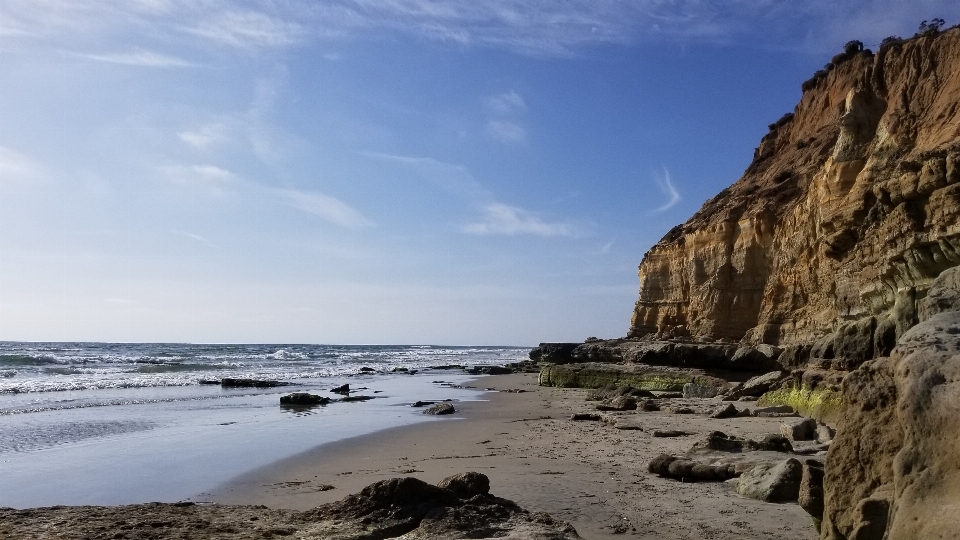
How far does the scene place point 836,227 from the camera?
17.6 meters

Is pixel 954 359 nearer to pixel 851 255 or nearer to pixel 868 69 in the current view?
pixel 851 255

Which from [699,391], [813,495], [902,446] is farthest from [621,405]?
[902,446]

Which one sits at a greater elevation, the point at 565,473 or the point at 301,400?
the point at 565,473

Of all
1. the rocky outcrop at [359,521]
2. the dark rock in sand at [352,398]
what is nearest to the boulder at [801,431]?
the rocky outcrop at [359,521]

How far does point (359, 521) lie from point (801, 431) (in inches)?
287

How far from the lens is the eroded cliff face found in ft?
40.6

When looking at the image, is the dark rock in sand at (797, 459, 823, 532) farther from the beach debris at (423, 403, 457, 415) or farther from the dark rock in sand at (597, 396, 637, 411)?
the beach debris at (423, 403, 457, 415)

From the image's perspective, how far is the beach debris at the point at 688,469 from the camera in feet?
24.3

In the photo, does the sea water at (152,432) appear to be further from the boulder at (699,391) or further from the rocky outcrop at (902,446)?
the boulder at (699,391)

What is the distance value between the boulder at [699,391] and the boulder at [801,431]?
10798 millimetres

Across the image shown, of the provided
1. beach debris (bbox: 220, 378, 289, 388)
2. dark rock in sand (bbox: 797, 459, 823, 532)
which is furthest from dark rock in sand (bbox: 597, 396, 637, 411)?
beach debris (bbox: 220, 378, 289, 388)

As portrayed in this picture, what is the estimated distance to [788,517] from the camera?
574 cm

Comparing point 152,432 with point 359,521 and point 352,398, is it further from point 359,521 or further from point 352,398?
point 359,521

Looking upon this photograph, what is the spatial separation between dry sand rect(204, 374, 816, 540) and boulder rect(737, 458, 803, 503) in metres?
0.12
